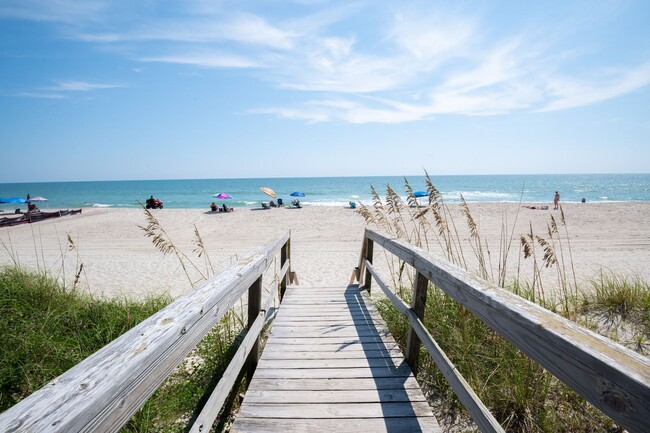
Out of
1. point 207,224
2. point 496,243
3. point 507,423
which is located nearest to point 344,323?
point 507,423

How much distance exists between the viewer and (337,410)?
84.7 inches

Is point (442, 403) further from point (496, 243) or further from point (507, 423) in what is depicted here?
point (496, 243)

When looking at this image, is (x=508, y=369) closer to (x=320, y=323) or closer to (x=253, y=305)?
(x=320, y=323)

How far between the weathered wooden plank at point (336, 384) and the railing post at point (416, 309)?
0.48 feet

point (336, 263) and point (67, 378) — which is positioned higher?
point (67, 378)

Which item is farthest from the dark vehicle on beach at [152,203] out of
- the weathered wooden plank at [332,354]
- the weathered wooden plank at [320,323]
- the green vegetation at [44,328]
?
the weathered wooden plank at [332,354]

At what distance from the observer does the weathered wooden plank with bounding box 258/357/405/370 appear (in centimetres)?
271

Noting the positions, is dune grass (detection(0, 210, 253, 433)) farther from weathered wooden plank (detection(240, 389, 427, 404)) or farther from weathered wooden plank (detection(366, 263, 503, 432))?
weathered wooden plank (detection(366, 263, 503, 432))

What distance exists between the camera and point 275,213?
2327 centimetres

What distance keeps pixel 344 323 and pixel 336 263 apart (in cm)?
617

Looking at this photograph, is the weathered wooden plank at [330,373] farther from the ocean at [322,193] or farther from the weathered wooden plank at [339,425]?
the ocean at [322,193]

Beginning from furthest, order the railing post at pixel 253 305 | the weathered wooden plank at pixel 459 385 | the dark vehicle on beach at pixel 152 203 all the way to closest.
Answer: the dark vehicle on beach at pixel 152 203 → the railing post at pixel 253 305 → the weathered wooden plank at pixel 459 385

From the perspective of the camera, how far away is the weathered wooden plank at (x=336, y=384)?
2.39 meters

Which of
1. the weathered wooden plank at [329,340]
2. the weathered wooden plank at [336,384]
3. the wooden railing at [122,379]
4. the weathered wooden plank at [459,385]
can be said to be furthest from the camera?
the weathered wooden plank at [329,340]
